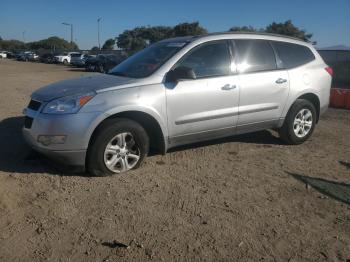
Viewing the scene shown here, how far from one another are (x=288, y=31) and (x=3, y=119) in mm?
57570

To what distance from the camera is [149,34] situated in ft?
255

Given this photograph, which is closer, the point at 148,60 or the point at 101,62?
the point at 148,60

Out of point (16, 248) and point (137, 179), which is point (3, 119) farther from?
point (16, 248)

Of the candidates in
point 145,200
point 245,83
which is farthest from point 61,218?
point 245,83

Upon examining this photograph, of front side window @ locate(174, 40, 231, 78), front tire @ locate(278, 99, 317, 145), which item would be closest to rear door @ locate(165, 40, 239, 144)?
front side window @ locate(174, 40, 231, 78)

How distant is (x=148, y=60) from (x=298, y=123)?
2.71 metres

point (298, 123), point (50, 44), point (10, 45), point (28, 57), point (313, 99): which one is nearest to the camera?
point (298, 123)

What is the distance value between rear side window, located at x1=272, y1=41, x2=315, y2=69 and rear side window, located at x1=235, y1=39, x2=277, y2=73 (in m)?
0.20

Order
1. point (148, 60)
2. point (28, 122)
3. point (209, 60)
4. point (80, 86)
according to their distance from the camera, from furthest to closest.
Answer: point (148, 60), point (209, 60), point (80, 86), point (28, 122)

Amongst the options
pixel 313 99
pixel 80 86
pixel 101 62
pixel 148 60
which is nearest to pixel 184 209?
pixel 80 86

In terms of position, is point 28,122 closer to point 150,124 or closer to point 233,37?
point 150,124

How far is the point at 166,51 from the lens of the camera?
554 centimetres

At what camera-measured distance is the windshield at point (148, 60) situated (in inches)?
209

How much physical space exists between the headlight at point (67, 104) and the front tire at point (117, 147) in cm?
35
